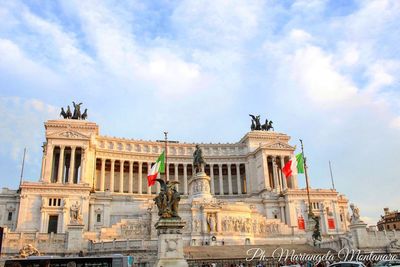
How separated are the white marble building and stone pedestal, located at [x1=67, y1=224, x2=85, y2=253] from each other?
903 mm

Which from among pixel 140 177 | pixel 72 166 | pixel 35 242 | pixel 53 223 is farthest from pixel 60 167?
pixel 35 242

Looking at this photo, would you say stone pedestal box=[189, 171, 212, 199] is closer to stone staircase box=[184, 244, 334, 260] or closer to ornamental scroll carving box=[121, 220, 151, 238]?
ornamental scroll carving box=[121, 220, 151, 238]

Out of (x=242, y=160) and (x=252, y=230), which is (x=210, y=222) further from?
(x=242, y=160)

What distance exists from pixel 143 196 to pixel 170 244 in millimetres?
58257

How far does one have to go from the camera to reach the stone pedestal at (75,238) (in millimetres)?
42719

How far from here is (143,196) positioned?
80625 mm

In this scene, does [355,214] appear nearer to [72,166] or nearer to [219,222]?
[219,222]

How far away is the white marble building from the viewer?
5403 cm

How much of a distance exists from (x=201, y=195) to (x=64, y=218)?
2282 centimetres

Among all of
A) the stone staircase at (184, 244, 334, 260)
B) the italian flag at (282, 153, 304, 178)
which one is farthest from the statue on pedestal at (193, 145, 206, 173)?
the stone staircase at (184, 244, 334, 260)

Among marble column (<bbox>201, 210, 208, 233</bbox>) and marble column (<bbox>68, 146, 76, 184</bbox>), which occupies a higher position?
marble column (<bbox>68, 146, 76, 184</bbox>)

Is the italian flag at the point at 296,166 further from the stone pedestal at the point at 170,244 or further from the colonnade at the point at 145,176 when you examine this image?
the colonnade at the point at 145,176

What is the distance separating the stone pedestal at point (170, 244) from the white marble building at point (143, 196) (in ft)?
58.9

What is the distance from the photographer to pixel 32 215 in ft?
209
